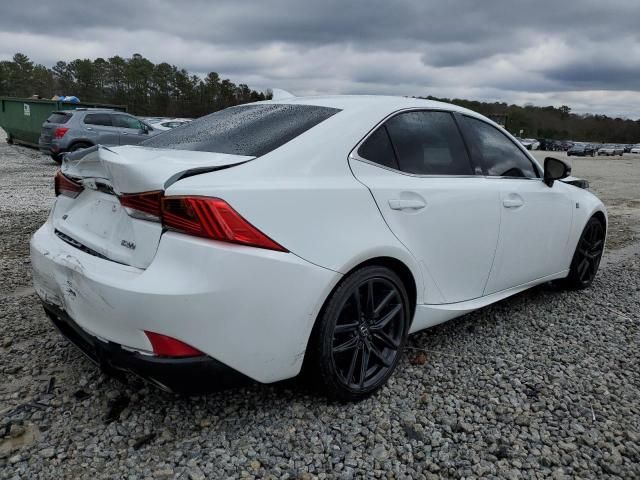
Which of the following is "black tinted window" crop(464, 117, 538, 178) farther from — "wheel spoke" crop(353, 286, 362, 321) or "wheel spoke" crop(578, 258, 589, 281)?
"wheel spoke" crop(353, 286, 362, 321)

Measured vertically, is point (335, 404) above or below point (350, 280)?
below

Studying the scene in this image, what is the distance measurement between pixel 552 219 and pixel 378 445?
2.29 meters

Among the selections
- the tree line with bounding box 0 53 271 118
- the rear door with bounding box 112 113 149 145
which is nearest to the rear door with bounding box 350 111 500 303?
the rear door with bounding box 112 113 149 145

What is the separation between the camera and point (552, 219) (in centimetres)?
371

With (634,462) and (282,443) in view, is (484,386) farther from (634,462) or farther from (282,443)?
(282,443)

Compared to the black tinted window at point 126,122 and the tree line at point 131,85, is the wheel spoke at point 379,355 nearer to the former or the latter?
the black tinted window at point 126,122

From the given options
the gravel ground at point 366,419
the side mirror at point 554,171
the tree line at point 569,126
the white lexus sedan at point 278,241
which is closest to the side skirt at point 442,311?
the white lexus sedan at point 278,241

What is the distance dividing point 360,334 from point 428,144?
1171 millimetres

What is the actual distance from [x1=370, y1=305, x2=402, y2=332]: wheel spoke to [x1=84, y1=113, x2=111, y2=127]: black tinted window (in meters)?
13.3

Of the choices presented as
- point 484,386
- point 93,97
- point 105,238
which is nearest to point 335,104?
point 105,238

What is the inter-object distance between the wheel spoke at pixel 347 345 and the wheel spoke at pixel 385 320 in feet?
0.39

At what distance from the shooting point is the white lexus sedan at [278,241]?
1.98 metres

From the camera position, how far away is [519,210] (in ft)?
11.0

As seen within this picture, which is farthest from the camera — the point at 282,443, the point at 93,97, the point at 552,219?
the point at 93,97
